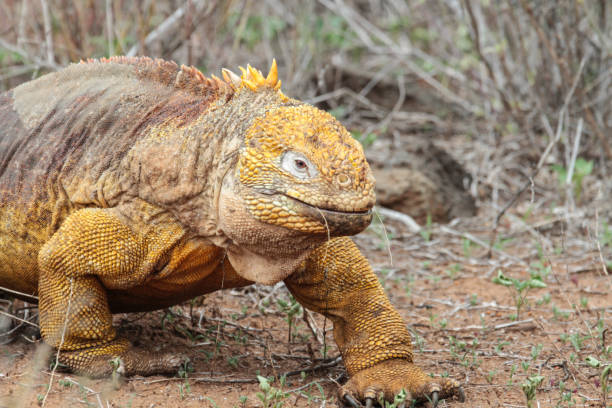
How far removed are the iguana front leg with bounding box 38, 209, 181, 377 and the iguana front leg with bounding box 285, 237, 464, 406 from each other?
90 cm

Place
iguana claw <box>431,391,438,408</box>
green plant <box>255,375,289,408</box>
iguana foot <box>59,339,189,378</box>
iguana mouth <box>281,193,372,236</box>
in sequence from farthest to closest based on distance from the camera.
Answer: iguana foot <box>59,339,189,378</box>, iguana claw <box>431,391,438,408</box>, green plant <box>255,375,289,408</box>, iguana mouth <box>281,193,372,236</box>

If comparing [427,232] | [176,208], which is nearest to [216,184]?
[176,208]

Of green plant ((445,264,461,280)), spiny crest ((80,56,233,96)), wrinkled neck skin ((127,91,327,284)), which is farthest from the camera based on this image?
green plant ((445,264,461,280))

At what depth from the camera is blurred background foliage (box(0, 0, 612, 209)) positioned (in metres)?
8.56

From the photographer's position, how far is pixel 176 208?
168 inches

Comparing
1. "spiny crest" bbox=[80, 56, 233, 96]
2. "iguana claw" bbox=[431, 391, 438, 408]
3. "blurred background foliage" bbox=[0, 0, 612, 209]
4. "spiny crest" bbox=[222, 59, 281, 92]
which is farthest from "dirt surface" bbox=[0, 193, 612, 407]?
"blurred background foliage" bbox=[0, 0, 612, 209]

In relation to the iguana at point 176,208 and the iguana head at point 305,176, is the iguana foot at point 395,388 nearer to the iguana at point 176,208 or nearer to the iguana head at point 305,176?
the iguana at point 176,208

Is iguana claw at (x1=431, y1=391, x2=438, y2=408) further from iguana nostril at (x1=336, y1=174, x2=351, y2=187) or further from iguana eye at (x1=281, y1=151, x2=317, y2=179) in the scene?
iguana eye at (x1=281, y1=151, x2=317, y2=179)

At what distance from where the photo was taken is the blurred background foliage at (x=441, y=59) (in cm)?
856

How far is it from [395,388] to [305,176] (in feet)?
4.38

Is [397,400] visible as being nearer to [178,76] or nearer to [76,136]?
[178,76]

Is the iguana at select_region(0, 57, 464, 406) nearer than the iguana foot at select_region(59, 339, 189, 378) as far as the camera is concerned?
Yes

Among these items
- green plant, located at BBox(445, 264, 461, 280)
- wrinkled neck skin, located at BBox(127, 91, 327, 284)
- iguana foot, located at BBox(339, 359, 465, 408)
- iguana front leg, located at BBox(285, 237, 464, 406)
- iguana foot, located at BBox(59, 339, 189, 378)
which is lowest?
green plant, located at BBox(445, 264, 461, 280)

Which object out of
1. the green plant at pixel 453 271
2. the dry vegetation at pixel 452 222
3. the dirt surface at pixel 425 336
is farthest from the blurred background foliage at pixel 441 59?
the green plant at pixel 453 271
